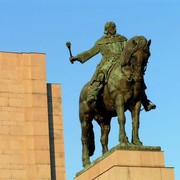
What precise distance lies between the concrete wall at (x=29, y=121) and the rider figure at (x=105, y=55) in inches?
781

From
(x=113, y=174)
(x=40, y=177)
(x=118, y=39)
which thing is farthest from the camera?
(x=40, y=177)

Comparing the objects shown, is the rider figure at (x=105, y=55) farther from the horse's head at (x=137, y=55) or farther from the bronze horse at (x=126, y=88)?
the horse's head at (x=137, y=55)

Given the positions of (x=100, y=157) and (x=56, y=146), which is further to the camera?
(x=56, y=146)

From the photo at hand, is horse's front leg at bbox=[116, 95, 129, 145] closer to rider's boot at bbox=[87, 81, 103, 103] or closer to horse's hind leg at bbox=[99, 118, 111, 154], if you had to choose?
rider's boot at bbox=[87, 81, 103, 103]

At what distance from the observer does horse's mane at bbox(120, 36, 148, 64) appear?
2875 cm

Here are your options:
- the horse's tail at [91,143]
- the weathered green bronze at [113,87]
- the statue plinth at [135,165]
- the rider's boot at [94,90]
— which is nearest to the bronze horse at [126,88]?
the weathered green bronze at [113,87]

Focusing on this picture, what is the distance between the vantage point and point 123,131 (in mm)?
29000

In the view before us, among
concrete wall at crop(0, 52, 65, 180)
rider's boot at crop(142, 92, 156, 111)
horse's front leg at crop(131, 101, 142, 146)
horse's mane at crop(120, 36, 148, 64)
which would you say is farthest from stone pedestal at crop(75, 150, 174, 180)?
concrete wall at crop(0, 52, 65, 180)

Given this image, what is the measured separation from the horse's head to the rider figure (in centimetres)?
94

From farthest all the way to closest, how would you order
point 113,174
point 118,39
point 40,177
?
point 40,177, point 118,39, point 113,174

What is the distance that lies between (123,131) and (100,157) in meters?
1.11

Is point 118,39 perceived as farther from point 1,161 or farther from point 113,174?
point 1,161

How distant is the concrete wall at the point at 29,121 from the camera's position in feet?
165

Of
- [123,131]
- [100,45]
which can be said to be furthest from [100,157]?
[100,45]
